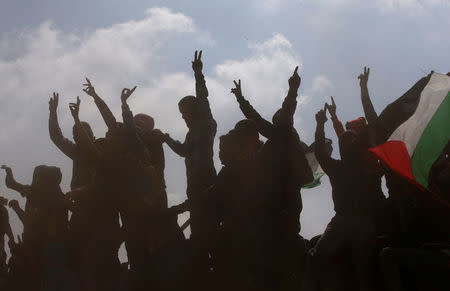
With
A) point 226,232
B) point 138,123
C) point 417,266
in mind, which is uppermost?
point 138,123

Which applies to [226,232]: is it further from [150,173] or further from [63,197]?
[63,197]

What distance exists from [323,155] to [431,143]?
1.07m

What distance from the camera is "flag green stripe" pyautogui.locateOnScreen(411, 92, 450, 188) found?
5.05 metres

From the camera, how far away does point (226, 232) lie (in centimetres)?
519

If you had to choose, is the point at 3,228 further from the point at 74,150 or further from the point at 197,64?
the point at 197,64

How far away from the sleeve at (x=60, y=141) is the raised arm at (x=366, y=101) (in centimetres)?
338

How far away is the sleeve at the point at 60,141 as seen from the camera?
21.0ft

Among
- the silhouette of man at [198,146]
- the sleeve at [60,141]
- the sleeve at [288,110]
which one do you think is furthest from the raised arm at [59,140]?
the sleeve at [288,110]

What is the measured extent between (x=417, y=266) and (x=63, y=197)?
394cm

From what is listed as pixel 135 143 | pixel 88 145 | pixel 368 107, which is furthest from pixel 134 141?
pixel 368 107

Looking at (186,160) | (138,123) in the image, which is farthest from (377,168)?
(138,123)

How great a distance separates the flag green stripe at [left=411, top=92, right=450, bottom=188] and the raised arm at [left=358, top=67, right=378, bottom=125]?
0.57 metres

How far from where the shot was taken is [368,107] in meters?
5.84

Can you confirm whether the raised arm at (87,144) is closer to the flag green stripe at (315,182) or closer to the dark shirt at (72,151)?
the dark shirt at (72,151)
